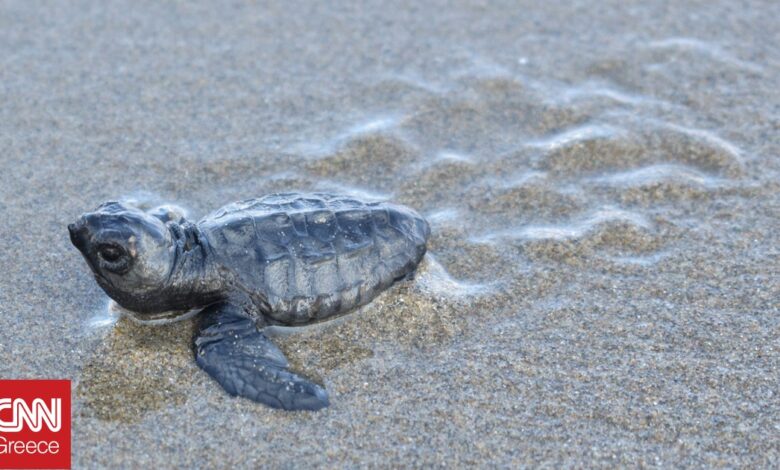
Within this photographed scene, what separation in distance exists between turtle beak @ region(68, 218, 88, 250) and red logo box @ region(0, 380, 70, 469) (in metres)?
0.56

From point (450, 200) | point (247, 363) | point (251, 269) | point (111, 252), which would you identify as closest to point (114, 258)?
point (111, 252)

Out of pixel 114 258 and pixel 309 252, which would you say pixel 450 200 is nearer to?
pixel 309 252

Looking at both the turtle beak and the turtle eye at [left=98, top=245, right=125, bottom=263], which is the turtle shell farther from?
the turtle beak

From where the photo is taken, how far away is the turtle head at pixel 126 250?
3414 millimetres

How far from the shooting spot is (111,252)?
342 cm

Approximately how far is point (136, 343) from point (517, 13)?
396 cm

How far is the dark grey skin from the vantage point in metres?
3.42

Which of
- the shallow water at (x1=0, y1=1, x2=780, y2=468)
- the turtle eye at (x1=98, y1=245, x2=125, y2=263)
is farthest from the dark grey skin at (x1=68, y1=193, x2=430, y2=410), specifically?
the shallow water at (x1=0, y1=1, x2=780, y2=468)

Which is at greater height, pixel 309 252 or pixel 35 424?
pixel 309 252

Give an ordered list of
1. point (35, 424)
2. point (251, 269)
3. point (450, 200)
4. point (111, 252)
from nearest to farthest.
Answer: point (35, 424) → point (111, 252) → point (251, 269) → point (450, 200)

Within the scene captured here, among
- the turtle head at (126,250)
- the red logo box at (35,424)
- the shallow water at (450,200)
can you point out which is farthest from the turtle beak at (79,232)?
the red logo box at (35,424)

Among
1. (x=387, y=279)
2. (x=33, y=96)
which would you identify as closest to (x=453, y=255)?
(x=387, y=279)

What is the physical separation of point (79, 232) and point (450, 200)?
1980 mm

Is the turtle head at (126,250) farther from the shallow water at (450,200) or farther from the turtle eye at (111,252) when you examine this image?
the shallow water at (450,200)
